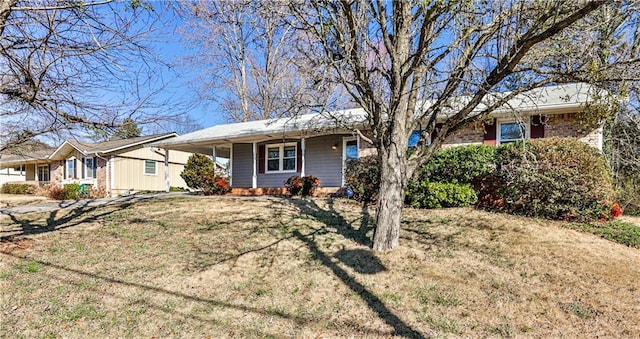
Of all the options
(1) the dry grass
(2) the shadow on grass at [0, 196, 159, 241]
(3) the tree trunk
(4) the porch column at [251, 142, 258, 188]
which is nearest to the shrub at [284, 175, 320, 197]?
(4) the porch column at [251, 142, 258, 188]

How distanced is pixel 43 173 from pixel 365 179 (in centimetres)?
2656

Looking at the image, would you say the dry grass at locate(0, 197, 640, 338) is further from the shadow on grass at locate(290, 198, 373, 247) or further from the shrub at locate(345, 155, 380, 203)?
the shrub at locate(345, 155, 380, 203)

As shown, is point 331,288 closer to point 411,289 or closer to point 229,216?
point 411,289

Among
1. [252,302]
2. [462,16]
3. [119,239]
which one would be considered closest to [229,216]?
[119,239]

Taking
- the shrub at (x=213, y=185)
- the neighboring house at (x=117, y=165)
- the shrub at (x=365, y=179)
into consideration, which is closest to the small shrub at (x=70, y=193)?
the neighboring house at (x=117, y=165)

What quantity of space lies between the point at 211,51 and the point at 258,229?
1883 centimetres

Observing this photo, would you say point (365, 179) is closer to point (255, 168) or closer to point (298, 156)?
point (298, 156)

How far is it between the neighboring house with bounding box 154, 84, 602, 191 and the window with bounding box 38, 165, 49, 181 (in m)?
15.1

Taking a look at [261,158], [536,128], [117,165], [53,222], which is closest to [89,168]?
[117,165]

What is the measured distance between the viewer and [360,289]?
16.4 ft

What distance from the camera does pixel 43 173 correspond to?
25812 millimetres

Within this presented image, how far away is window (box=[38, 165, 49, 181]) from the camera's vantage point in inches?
1001

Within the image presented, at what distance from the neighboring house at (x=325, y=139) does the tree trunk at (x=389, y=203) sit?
3.51 m

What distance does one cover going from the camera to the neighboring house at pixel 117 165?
19.6m
